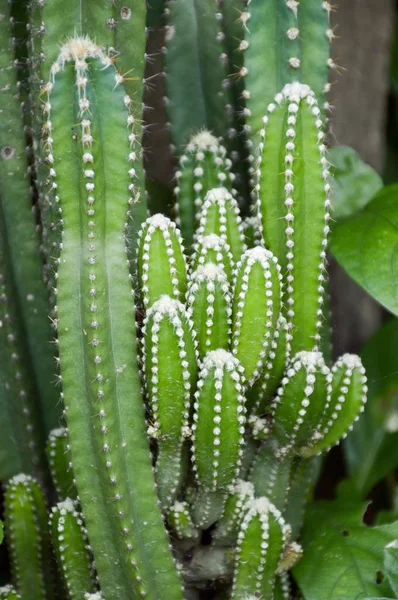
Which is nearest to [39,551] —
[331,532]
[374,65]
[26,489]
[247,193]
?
[26,489]

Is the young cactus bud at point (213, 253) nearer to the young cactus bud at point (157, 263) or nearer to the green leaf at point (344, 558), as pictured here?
the young cactus bud at point (157, 263)

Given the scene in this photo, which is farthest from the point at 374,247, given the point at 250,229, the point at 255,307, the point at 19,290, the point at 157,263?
the point at 19,290

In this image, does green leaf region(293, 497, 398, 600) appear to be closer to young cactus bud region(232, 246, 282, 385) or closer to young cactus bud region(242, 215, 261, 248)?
young cactus bud region(232, 246, 282, 385)

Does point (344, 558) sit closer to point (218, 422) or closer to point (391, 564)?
point (391, 564)

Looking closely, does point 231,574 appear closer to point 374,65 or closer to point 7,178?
point 7,178

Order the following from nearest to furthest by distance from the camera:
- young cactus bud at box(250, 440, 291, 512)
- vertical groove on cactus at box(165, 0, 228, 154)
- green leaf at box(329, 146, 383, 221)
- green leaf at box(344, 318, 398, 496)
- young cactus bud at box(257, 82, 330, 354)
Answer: young cactus bud at box(257, 82, 330, 354) < young cactus bud at box(250, 440, 291, 512) < vertical groove on cactus at box(165, 0, 228, 154) < green leaf at box(329, 146, 383, 221) < green leaf at box(344, 318, 398, 496)

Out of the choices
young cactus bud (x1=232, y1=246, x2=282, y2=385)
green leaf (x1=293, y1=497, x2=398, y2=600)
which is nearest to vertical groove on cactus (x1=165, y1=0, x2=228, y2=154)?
young cactus bud (x1=232, y1=246, x2=282, y2=385)
